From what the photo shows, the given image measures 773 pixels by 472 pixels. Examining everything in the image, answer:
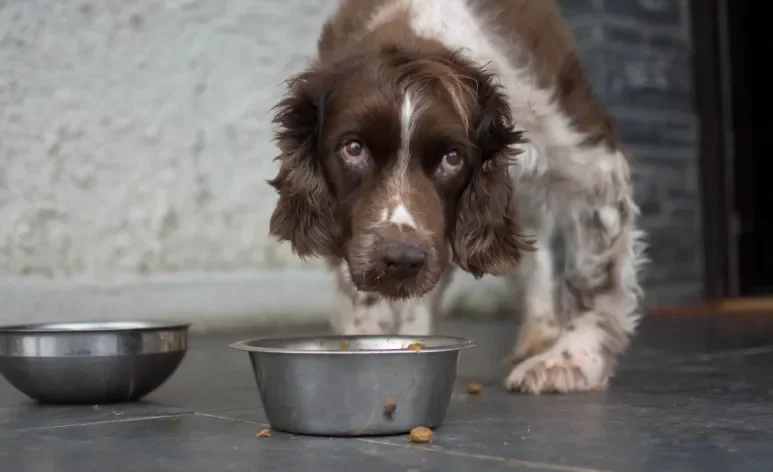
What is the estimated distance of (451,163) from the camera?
208cm

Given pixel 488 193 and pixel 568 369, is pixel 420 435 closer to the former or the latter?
pixel 488 193

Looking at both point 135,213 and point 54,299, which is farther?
Result: point 135,213

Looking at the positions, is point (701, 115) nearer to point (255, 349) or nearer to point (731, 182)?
point (731, 182)

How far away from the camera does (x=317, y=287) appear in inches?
188

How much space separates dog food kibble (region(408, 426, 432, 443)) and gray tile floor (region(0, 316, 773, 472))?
2 centimetres

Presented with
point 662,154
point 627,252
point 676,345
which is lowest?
point 676,345

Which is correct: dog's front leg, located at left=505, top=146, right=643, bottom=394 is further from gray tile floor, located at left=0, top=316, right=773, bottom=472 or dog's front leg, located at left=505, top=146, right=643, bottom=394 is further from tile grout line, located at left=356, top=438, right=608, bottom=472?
tile grout line, located at left=356, top=438, right=608, bottom=472

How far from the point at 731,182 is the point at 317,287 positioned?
2.83 m

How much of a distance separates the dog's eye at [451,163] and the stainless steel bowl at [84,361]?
0.67 meters

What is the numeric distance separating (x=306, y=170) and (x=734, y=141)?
462 centimetres

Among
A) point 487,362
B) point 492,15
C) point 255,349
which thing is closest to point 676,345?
point 487,362

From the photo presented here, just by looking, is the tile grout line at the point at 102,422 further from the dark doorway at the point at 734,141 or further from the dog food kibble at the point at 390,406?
the dark doorway at the point at 734,141

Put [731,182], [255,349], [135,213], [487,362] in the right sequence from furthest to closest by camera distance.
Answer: [731,182], [135,213], [487,362], [255,349]

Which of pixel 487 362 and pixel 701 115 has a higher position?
pixel 701 115
